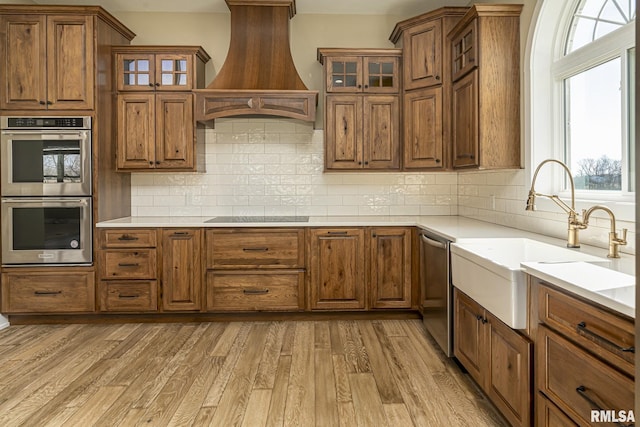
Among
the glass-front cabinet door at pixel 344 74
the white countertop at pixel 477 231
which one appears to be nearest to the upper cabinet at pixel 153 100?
the white countertop at pixel 477 231

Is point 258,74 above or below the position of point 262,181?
above

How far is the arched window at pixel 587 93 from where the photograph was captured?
8.13 ft

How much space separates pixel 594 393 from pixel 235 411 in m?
1.67

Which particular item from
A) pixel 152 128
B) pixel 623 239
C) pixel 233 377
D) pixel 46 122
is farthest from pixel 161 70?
pixel 623 239

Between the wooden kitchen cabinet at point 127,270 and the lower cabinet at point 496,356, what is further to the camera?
the wooden kitchen cabinet at point 127,270

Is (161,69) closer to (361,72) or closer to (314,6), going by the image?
(314,6)

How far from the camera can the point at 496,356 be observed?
223 centimetres

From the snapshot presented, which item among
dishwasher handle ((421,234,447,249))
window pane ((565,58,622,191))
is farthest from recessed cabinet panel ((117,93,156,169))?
window pane ((565,58,622,191))

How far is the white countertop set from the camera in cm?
142

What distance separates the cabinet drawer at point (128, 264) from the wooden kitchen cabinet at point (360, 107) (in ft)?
5.75

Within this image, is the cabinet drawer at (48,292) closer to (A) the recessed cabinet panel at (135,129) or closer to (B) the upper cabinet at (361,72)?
(A) the recessed cabinet panel at (135,129)

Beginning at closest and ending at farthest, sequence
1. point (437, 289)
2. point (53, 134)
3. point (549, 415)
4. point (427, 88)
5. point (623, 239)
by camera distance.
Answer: point (549, 415), point (623, 239), point (437, 289), point (53, 134), point (427, 88)

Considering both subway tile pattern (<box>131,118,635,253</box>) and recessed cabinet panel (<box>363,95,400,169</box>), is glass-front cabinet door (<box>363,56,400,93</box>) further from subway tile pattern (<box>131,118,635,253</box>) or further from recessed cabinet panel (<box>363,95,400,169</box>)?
subway tile pattern (<box>131,118,635,253</box>)

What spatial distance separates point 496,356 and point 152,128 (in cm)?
339
